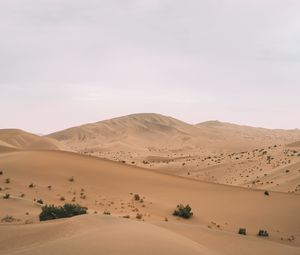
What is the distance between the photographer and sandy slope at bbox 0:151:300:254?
30.6 feet

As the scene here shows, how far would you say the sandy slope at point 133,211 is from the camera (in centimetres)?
934

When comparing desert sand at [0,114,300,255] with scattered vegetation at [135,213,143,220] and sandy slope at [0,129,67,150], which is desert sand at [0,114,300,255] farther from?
sandy slope at [0,129,67,150]

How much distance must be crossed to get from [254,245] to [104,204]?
7533mm

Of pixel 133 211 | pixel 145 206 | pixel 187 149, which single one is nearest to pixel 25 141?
pixel 187 149

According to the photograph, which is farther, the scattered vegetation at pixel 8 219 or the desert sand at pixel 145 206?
the scattered vegetation at pixel 8 219

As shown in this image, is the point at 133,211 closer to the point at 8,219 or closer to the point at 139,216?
the point at 139,216

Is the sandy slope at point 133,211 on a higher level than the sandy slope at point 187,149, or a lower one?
lower

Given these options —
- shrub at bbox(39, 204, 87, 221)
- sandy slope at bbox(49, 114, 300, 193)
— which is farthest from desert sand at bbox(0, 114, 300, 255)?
shrub at bbox(39, 204, 87, 221)

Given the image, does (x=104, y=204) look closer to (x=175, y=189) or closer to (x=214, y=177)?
(x=175, y=189)

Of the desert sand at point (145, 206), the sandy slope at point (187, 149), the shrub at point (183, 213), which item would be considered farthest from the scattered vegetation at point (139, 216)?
the sandy slope at point (187, 149)

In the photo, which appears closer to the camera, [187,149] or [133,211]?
[133,211]

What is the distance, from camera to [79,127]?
411 feet

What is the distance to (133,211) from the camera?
671 inches

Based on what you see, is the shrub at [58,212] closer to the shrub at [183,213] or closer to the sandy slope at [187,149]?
the shrub at [183,213]
